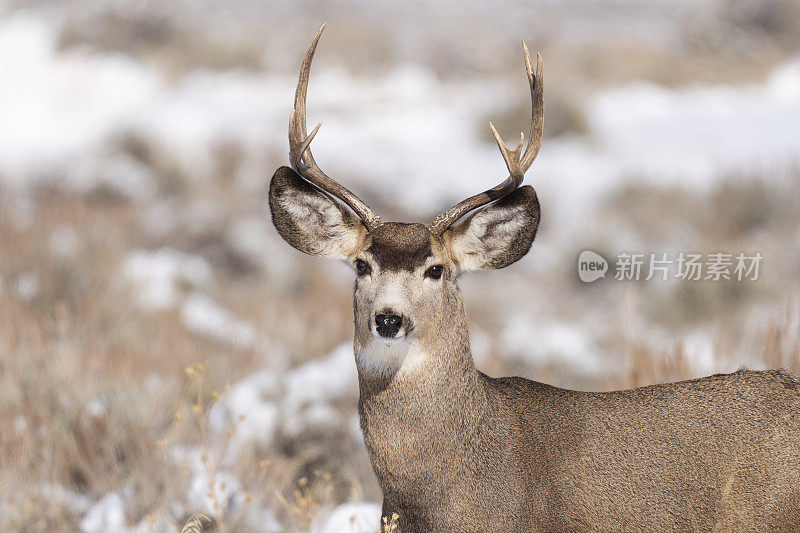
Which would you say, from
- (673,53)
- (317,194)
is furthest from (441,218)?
(673,53)

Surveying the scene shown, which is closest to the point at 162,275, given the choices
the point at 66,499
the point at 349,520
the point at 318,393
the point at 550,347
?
the point at 550,347

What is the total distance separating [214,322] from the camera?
955 centimetres

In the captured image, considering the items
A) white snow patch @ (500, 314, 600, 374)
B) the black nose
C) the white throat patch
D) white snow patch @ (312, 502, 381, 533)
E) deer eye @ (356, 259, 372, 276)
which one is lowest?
white snow patch @ (500, 314, 600, 374)

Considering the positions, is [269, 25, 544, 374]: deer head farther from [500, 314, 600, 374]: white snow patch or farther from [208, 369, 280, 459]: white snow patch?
[500, 314, 600, 374]: white snow patch

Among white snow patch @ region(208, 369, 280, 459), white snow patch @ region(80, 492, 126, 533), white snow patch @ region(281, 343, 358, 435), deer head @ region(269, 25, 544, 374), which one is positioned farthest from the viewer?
white snow patch @ region(281, 343, 358, 435)

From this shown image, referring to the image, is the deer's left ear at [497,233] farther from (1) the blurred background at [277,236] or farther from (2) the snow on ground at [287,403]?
(2) the snow on ground at [287,403]

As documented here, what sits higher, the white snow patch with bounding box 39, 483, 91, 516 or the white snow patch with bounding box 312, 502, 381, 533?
the white snow patch with bounding box 312, 502, 381, 533

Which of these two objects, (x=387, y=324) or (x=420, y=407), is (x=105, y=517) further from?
(x=387, y=324)

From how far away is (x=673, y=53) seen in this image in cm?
2753

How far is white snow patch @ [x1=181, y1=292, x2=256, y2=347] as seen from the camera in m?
8.93

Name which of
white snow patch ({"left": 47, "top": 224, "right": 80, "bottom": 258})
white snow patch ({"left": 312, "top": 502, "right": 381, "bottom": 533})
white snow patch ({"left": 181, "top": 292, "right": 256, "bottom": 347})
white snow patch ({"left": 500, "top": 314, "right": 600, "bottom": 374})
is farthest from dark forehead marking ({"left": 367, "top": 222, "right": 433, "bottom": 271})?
white snow patch ({"left": 47, "top": 224, "right": 80, "bottom": 258})

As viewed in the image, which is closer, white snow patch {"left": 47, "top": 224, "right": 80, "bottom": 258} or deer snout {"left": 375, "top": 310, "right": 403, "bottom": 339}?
deer snout {"left": 375, "top": 310, "right": 403, "bottom": 339}

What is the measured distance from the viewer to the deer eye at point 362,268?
3.75 metres

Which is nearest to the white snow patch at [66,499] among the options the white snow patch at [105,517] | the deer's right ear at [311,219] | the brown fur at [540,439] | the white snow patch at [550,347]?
the white snow patch at [105,517]
